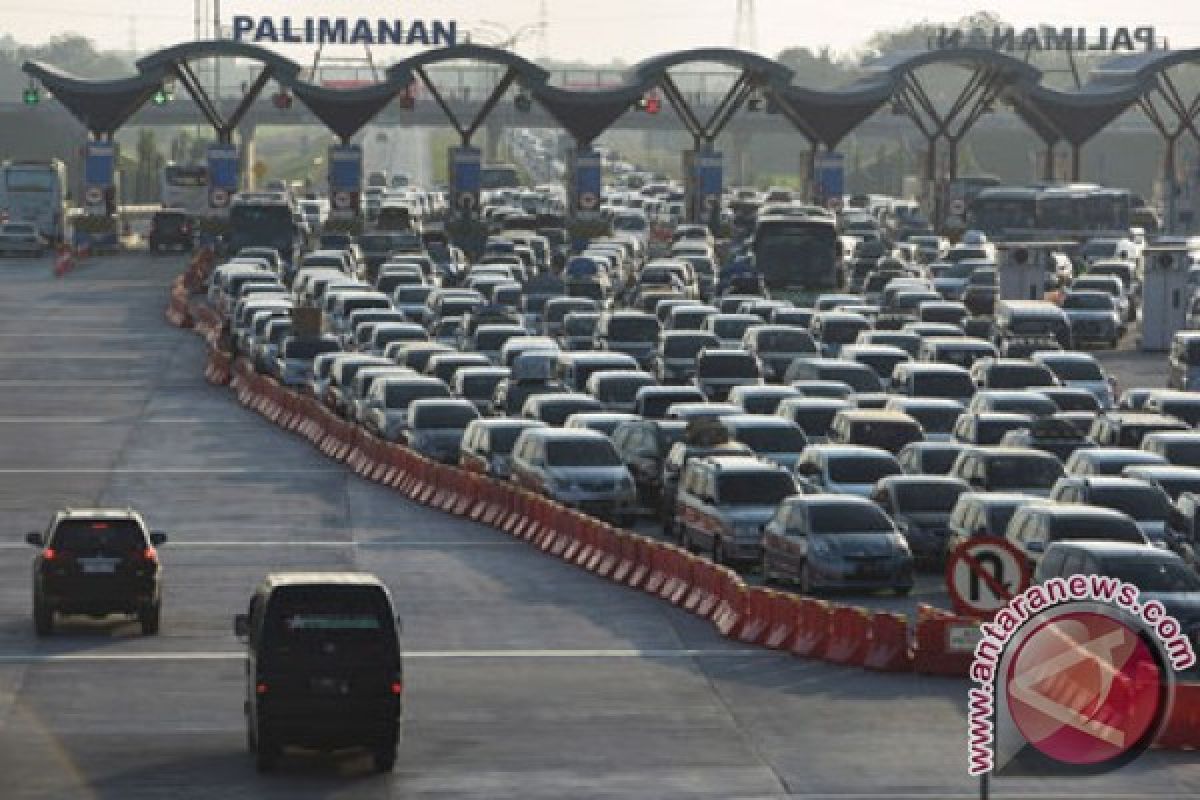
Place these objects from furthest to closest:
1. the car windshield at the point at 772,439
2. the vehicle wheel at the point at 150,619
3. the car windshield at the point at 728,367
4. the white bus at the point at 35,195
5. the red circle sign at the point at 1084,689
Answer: the white bus at the point at 35,195 < the car windshield at the point at 728,367 < the car windshield at the point at 772,439 < the vehicle wheel at the point at 150,619 < the red circle sign at the point at 1084,689

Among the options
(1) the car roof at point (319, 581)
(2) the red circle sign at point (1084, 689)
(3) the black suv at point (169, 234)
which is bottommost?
(3) the black suv at point (169, 234)

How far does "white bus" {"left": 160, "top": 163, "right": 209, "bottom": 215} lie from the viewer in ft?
515

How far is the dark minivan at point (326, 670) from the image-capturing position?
3200 cm

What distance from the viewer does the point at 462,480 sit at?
187ft

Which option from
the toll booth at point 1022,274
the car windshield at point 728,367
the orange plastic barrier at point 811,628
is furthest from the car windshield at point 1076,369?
the orange plastic barrier at point 811,628

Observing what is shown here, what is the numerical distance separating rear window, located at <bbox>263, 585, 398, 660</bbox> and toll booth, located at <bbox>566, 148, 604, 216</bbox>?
10628 cm

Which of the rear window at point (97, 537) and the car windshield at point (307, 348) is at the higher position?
the rear window at point (97, 537)

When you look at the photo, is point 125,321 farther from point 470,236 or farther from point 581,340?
point 470,236

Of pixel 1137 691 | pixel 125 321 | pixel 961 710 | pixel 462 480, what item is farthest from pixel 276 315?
pixel 1137 691

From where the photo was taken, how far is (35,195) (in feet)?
465

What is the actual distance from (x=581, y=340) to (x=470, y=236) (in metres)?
55.1

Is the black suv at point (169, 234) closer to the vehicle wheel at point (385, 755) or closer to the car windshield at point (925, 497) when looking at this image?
the car windshield at point (925, 497)

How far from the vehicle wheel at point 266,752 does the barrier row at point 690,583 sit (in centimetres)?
611

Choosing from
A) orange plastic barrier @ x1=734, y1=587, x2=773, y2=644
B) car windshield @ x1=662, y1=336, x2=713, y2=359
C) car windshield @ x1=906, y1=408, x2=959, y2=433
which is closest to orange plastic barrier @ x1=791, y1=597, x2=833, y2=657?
orange plastic barrier @ x1=734, y1=587, x2=773, y2=644
